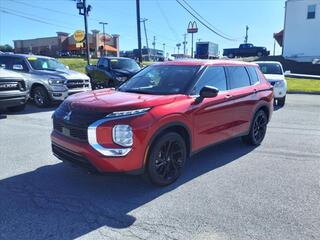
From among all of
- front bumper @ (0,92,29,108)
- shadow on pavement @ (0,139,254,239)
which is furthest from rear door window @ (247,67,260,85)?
front bumper @ (0,92,29,108)

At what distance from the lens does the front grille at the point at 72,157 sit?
431 centimetres

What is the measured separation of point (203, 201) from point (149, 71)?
2.65m

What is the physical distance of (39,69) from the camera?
12.8 metres

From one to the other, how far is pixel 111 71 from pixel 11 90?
6653mm

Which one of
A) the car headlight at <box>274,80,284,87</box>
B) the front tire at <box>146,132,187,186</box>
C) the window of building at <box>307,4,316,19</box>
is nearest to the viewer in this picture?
the front tire at <box>146,132,187,186</box>

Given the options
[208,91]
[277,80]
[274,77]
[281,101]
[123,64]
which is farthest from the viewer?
[123,64]

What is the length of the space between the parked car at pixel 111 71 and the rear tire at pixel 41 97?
4.27 meters

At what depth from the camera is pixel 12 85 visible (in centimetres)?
1028

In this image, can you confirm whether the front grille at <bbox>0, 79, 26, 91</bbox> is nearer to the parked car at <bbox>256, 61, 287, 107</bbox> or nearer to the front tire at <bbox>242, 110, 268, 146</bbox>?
the front tire at <bbox>242, 110, 268, 146</bbox>

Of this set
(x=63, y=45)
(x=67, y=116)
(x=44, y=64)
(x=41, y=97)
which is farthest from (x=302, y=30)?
(x=63, y=45)

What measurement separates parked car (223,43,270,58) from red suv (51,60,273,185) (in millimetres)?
46665

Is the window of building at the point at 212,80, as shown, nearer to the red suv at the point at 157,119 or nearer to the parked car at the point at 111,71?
the red suv at the point at 157,119

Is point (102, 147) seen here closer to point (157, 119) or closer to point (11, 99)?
point (157, 119)

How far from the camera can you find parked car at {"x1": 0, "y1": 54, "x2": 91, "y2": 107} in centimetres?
1220
